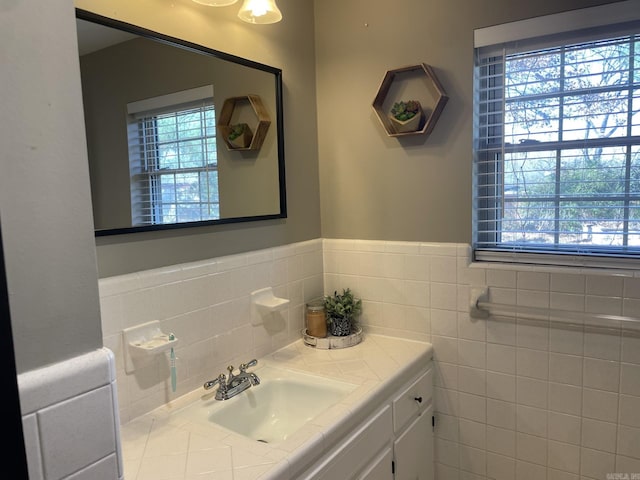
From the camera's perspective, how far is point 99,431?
833 mm

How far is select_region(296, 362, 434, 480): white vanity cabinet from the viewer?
1.46 metres

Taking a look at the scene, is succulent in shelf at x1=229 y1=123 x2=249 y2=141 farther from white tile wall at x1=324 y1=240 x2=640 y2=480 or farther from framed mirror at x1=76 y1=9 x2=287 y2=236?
white tile wall at x1=324 y1=240 x2=640 y2=480

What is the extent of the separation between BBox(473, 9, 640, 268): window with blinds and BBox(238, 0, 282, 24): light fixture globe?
2.83 ft

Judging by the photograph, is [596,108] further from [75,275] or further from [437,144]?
[75,275]

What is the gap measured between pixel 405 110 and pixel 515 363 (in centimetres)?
117

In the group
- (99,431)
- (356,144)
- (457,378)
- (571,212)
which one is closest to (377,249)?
(356,144)

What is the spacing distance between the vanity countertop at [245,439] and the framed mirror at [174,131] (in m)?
0.63

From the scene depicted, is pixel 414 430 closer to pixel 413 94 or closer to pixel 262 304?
pixel 262 304

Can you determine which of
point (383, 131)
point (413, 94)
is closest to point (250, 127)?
point (383, 131)

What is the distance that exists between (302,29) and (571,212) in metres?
1.44

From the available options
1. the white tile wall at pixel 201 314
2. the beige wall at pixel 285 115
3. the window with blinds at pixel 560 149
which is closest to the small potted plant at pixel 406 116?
the window with blinds at pixel 560 149

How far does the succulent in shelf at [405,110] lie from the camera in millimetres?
2012

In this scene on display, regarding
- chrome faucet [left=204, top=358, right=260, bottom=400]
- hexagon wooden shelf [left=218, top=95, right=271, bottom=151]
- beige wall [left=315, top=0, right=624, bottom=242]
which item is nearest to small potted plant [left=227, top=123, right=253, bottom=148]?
hexagon wooden shelf [left=218, top=95, right=271, bottom=151]

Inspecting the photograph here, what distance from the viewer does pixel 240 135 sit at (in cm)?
190
